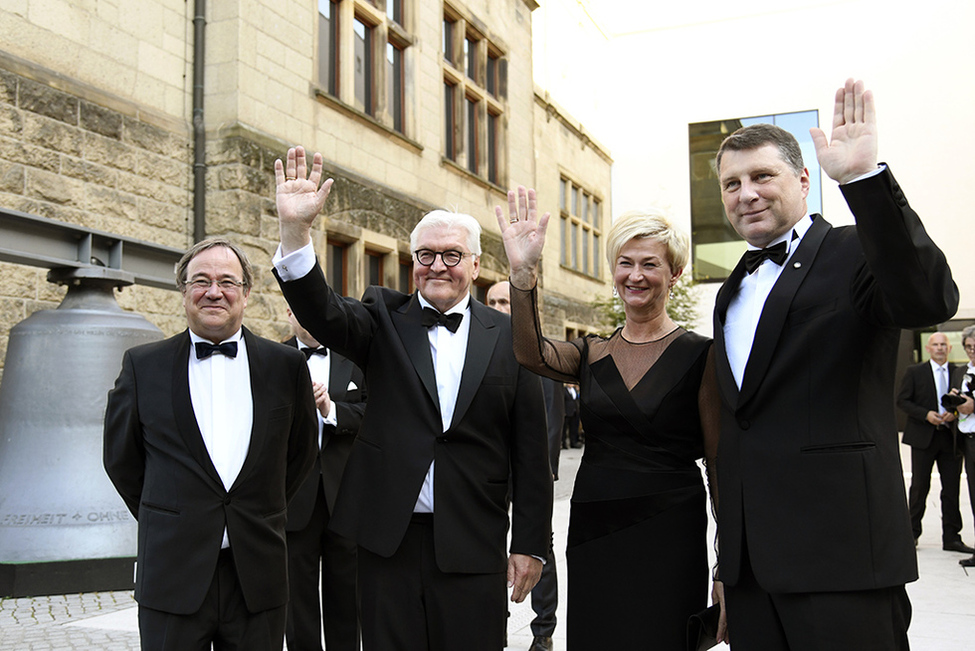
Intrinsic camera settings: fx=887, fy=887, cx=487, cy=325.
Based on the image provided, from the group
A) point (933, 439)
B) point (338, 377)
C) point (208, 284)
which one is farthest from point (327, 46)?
point (208, 284)

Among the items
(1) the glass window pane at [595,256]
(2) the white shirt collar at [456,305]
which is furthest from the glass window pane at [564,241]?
(2) the white shirt collar at [456,305]

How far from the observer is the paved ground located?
15.8ft

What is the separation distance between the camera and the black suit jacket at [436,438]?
9.59ft

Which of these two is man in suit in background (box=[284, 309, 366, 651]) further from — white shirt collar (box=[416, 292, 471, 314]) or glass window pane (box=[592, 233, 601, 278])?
glass window pane (box=[592, 233, 601, 278])

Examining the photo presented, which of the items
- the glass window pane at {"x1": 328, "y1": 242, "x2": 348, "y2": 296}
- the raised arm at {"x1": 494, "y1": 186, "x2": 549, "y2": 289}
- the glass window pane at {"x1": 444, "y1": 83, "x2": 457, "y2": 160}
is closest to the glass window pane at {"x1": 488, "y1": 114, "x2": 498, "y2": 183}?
the glass window pane at {"x1": 444, "y1": 83, "x2": 457, "y2": 160}

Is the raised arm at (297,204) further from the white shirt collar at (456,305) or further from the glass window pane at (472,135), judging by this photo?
the glass window pane at (472,135)

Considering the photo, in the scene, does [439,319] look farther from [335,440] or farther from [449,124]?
[449,124]

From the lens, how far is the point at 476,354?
3133 millimetres

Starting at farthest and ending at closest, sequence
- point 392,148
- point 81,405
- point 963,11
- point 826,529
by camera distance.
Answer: point 963,11, point 392,148, point 81,405, point 826,529

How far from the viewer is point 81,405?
6391 millimetres

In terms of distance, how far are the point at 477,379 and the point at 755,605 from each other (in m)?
1.19

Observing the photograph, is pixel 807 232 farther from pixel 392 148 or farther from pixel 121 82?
pixel 392 148

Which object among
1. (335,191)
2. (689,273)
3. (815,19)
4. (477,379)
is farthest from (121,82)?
(815,19)

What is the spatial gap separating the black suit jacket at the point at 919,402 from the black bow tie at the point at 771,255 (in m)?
6.64
